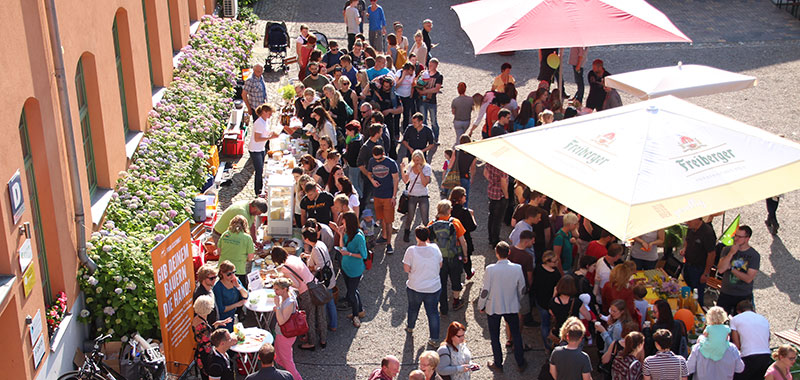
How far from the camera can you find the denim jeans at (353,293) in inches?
450

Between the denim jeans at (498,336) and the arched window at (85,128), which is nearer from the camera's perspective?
the denim jeans at (498,336)

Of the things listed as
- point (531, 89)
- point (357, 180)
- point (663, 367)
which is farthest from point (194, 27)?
point (663, 367)

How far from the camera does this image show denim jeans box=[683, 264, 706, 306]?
11.7 m

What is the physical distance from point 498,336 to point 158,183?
17.4 ft

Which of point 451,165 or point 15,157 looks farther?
point 451,165

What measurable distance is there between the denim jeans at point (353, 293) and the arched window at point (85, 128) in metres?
3.52

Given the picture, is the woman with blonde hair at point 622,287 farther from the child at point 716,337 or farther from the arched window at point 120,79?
the arched window at point 120,79

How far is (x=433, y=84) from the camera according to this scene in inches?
649

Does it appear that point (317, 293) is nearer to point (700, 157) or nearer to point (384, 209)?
point (384, 209)

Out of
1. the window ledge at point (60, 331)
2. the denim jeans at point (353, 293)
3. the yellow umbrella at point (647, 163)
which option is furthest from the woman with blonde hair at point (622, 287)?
the window ledge at point (60, 331)

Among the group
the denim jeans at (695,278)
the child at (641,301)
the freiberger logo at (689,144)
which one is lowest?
the denim jeans at (695,278)

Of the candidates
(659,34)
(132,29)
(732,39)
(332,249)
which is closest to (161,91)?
(132,29)

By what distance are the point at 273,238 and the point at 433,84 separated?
5.05 meters

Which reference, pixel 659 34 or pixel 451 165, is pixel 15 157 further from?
pixel 659 34
